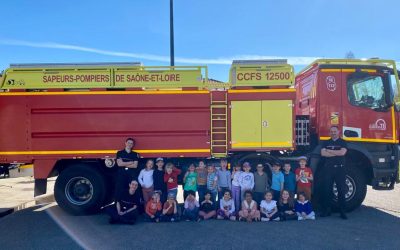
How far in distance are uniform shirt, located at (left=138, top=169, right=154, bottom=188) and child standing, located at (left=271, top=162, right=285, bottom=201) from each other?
260cm

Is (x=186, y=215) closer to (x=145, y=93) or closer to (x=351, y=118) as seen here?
(x=145, y=93)

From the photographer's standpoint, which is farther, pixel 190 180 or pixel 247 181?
pixel 190 180

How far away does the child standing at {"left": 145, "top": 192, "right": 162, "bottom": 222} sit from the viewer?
6547mm

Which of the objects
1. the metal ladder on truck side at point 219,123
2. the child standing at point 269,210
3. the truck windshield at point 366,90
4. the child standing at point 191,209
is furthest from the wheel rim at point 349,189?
the child standing at point 191,209

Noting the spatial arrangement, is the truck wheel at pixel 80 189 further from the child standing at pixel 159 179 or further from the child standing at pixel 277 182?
the child standing at pixel 277 182

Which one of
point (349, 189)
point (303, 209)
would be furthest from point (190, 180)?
point (349, 189)

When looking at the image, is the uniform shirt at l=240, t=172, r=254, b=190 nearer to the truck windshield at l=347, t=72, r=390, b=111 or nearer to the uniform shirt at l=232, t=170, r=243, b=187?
the uniform shirt at l=232, t=170, r=243, b=187

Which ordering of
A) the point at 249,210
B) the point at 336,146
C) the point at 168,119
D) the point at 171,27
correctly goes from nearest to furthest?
the point at 249,210 < the point at 336,146 < the point at 168,119 < the point at 171,27

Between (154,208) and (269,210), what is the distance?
2339 mm

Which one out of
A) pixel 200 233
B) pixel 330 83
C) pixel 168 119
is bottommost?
pixel 200 233

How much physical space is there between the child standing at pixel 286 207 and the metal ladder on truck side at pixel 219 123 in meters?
1.50

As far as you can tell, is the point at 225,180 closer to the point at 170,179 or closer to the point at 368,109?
the point at 170,179

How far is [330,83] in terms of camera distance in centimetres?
723

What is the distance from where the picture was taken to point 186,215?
21.6 ft
